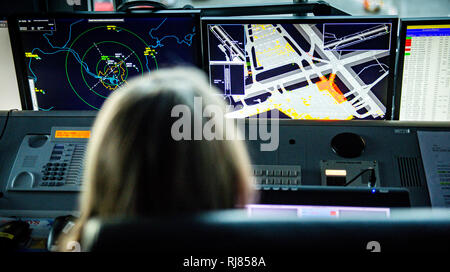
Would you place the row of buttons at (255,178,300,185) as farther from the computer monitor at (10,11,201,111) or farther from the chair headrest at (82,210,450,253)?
the chair headrest at (82,210,450,253)

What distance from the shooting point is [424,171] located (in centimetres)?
115

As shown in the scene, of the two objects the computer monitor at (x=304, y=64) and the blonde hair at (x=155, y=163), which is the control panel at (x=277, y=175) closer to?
the computer monitor at (x=304, y=64)

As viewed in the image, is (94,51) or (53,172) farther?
(94,51)

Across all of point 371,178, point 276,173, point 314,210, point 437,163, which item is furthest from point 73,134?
point 437,163

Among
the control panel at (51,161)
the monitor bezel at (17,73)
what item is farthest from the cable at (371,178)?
the monitor bezel at (17,73)

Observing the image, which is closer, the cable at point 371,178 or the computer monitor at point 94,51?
the cable at point 371,178

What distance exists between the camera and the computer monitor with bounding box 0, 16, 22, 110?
54.4 inches

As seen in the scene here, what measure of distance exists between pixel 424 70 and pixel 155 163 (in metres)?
Answer: 1.25

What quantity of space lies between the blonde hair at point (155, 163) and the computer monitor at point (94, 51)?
84cm

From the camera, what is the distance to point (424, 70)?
126cm

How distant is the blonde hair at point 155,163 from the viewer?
41 cm

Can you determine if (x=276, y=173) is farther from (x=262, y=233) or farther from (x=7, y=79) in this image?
(x=7, y=79)

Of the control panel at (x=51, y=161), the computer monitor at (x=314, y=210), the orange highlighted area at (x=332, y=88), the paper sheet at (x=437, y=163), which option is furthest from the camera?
the orange highlighted area at (x=332, y=88)

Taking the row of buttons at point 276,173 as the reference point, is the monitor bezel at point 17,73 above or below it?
above
